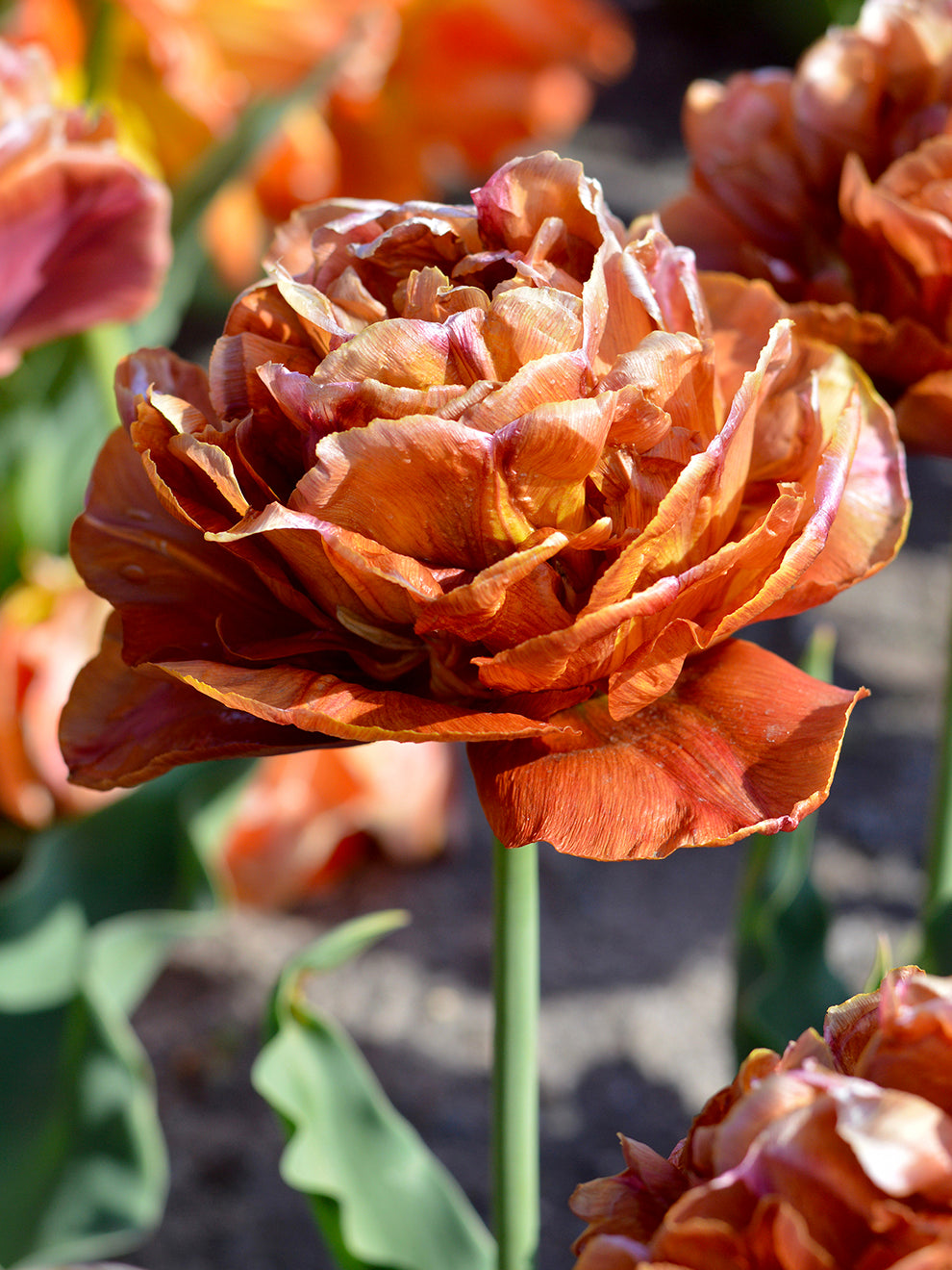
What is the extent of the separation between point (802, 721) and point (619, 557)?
68 mm

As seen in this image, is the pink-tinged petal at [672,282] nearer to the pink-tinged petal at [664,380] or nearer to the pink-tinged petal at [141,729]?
the pink-tinged petal at [664,380]

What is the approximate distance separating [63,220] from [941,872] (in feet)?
1.56

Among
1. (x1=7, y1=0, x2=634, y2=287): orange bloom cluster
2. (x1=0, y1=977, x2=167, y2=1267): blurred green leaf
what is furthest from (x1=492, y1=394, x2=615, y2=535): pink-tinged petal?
(x1=7, y1=0, x2=634, y2=287): orange bloom cluster

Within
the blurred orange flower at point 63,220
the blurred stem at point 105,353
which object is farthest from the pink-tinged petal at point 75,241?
the blurred stem at point 105,353

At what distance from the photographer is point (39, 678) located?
2.96 feet

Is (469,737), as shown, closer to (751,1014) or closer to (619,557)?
(619,557)

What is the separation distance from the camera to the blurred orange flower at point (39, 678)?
35.5 inches

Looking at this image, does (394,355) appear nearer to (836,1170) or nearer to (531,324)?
(531,324)

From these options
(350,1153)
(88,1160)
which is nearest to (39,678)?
(88,1160)

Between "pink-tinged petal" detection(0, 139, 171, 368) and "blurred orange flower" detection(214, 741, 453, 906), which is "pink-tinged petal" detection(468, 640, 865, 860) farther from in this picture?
"blurred orange flower" detection(214, 741, 453, 906)

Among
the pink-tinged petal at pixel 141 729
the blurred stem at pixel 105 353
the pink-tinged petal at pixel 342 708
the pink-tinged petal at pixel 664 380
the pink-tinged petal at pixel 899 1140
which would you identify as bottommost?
the blurred stem at pixel 105 353

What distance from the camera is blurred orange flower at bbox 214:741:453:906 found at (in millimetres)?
1023

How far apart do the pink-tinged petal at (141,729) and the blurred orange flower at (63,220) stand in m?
0.27

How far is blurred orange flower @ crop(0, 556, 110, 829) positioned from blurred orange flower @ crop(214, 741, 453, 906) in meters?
0.13
